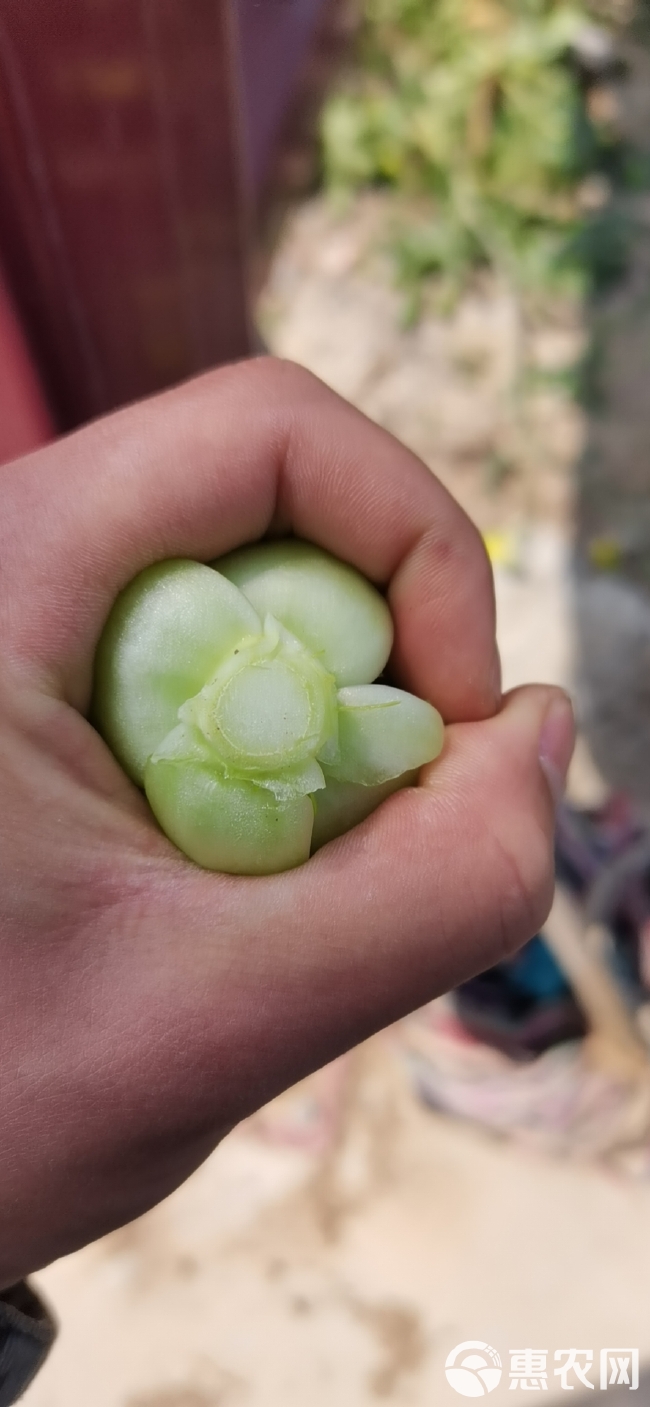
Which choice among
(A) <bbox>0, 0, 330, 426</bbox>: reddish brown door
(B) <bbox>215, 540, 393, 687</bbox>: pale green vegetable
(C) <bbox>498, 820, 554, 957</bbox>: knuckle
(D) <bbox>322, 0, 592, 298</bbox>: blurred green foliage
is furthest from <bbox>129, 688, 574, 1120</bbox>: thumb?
(D) <bbox>322, 0, 592, 298</bbox>: blurred green foliage

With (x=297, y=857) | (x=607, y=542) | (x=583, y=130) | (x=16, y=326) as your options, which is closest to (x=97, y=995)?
(x=297, y=857)

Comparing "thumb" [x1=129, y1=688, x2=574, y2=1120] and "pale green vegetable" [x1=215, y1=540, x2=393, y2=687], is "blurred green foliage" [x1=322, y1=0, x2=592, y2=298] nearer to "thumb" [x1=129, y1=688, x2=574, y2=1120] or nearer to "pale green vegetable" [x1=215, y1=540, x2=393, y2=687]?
"pale green vegetable" [x1=215, y1=540, x2=393, y2=687]

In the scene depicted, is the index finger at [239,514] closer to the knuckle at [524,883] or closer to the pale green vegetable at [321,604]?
the pale green vegetable at [321,604]

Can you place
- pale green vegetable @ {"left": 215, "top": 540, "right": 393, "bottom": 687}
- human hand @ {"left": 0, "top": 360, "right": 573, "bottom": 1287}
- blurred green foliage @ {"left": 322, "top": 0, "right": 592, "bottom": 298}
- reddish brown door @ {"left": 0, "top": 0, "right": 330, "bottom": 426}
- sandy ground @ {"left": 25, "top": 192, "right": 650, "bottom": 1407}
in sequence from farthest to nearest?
blurred green foliage @ {"left": 322, "top": 0, "right": 592, "bottom": 298} → sandy ground @ {"left": 25, "top": 192, "right": 650, "bottom": 1407} → reddish brown door @ {"left": 0, "top": 0, "right": 330, "bottom": 426} → pale green vegetable @ {"left": 215, "top": 540, "right": 393, "bottom": 687} → human hand @ {"left": 0, "top": 360, "right": 573, "bottom": 1287}

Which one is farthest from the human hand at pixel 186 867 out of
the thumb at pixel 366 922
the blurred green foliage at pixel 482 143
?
the blurred green foliage at pixel 482 143

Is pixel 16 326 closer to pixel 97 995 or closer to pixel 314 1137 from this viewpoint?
pixel 97 995

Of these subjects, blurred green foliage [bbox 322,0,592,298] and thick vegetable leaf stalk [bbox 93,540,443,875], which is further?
blurred green foliage [bbox 322,0,592,298]
